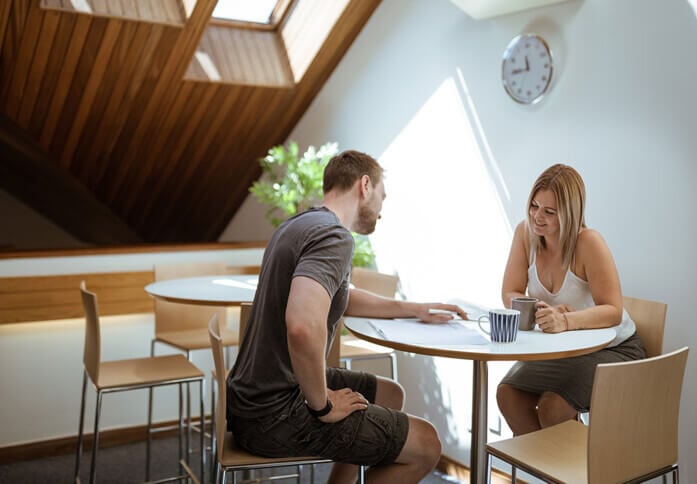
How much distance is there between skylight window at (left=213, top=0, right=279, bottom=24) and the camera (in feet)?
16.6

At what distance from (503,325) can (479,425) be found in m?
0.39

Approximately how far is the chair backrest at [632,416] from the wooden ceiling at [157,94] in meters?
3.24

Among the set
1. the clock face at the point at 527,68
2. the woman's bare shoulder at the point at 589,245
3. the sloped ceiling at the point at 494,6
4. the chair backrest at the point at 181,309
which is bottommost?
the chair backrest at the point at 181,309

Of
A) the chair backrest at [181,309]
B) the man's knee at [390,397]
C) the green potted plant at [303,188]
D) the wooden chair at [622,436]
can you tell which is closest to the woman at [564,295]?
the wooden chair at [622,436]

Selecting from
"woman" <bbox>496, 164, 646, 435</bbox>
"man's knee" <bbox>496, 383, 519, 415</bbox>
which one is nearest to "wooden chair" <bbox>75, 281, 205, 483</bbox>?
"man's knee" <bbox>496, 383, 519, 415</bbox>

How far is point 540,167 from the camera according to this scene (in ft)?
11.4

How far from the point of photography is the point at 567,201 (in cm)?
277

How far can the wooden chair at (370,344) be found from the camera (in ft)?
12.1

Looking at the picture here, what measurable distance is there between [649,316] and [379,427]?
123cm

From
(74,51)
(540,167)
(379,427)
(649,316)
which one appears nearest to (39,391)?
(74,51)

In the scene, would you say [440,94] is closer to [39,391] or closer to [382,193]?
[382,193]

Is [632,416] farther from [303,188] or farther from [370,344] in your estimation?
[303,188]

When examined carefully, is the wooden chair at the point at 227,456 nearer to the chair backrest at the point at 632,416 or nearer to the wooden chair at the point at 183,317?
the chair backrest at the point at 632,416

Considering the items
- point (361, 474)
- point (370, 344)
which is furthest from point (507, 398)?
point (370, 344)
